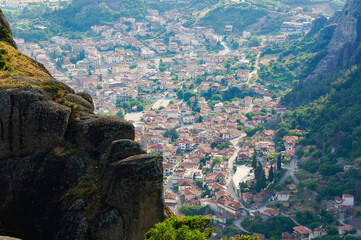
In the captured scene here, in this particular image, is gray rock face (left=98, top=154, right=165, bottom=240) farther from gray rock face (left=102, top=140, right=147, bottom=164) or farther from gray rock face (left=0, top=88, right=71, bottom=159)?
gray rock face (left=0, top=88, right=71, bottom=159)

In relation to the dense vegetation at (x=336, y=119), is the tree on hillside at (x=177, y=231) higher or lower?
higher

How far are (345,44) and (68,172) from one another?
2801 inches

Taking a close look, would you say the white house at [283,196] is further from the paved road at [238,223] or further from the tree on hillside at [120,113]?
the tree on hillside at [120,113]

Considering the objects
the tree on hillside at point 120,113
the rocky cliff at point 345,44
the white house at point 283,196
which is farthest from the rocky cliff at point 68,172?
the tree on hillside at point 120,113

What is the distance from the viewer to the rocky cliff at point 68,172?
12648 millimetres

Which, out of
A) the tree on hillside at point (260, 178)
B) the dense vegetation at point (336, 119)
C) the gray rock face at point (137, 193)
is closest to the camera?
the gray rock face at point (137, 193)

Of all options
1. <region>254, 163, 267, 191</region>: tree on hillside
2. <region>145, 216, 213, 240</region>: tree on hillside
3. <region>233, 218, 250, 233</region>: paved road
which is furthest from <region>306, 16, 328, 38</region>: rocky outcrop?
<region>145, 216, 213, 240</region>: tree on hillside

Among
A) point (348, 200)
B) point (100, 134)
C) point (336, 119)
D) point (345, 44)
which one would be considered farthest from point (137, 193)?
point (345, 44)

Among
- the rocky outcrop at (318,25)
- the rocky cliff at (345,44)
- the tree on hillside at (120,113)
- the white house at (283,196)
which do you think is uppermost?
the rocky cliff at (345,44)

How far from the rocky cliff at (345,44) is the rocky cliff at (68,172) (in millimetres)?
65282

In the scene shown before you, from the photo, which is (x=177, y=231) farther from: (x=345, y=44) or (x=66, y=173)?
(x=345, y=44)

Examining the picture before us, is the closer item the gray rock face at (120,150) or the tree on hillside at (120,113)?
the gray rock face at (120,150)

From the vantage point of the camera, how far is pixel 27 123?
14.4 m

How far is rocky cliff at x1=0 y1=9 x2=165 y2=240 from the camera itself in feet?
41.5
